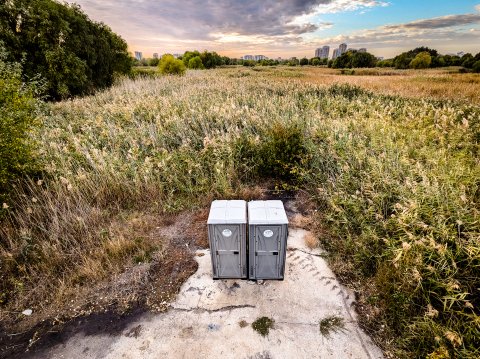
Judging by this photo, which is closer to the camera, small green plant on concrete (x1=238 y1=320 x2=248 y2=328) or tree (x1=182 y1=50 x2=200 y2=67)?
small green plant on concrete (x1=238 y1=320 x2=248 y2=328)

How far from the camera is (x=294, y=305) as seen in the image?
9.16 feet

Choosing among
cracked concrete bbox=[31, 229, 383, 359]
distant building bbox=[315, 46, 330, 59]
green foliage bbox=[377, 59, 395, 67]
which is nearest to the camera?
cracked concrete bbox=[31, 229, 383, 359]

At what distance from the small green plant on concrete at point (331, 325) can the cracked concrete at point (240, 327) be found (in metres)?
0.04

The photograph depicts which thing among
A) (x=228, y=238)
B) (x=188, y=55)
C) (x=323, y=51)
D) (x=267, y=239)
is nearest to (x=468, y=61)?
(x=267, y=239)

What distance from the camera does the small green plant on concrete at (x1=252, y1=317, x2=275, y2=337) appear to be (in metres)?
2.53

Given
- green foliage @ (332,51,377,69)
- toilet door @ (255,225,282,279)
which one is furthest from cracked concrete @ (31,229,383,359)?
green foliage @ (332,51,377,69)

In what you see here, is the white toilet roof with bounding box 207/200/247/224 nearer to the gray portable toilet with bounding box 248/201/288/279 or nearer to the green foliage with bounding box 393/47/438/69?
the gray portable toilet with bounding box 248/201/288/279

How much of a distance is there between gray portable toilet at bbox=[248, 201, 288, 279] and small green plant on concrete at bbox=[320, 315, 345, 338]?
2.15 ft

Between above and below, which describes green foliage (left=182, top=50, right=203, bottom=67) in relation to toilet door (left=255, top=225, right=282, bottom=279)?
above

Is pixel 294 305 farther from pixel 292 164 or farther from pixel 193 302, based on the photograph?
pixel 292 164

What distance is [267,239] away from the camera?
9.16 ft

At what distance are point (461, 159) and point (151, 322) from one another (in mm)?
5635

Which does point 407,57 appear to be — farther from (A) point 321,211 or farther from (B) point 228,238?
(B) point 228,238

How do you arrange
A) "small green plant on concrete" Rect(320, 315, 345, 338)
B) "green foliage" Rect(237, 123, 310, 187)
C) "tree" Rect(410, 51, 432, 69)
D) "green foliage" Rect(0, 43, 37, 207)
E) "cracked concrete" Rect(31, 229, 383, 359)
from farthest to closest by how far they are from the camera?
"tree" Rect(410, 51, 432, 69), "green foliage" Rect(237, 123, 310, 187), "green foliage" Rect(0, 43, 37, 207), "small green plant on concrete" Rect(320, 315, 345, 338), "cracked concrete" Rect(31, 229, 383, 359)
